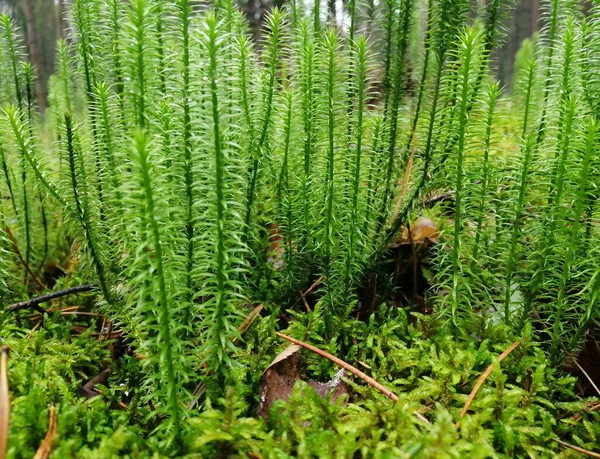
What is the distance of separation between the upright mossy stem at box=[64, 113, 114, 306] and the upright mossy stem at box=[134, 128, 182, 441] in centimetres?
52

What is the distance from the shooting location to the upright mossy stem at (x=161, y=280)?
1006 mm

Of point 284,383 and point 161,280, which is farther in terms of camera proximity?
point 284,383

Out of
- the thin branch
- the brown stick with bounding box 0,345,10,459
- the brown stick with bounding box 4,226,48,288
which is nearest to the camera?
the brown stick with bounding box 0,345,10,459

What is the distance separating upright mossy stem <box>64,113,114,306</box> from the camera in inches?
58.9

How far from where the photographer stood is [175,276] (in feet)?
3.72

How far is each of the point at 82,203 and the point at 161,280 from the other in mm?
620

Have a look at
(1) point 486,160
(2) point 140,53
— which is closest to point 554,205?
(1) point 486,160

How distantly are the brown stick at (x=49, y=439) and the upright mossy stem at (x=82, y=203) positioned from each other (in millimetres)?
468

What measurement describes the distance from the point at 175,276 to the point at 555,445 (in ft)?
3.49

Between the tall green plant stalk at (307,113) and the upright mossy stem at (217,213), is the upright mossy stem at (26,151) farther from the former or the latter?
the tall green plant stalk at (307,113)

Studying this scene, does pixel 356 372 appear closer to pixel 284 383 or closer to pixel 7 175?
pixel 284 383

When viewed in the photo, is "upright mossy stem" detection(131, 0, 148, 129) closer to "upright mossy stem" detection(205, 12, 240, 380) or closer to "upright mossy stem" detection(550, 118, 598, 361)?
"upright mossy stem" detection(205, 12, 240, 380)

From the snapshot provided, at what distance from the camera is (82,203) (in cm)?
152

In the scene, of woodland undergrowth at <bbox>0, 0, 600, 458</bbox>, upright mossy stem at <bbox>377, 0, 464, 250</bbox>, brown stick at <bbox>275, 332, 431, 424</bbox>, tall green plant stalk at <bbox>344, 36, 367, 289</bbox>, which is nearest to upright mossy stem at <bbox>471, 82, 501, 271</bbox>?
woodland undergrowth at <bbox>0, 0, 600, 458</bbox>
